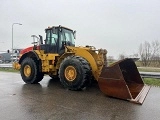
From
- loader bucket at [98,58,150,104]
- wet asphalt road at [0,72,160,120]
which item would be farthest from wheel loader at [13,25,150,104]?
wet asphalt road at [0,72,160,120]

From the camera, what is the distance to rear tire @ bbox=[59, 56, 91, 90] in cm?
851

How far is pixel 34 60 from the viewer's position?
1114 centimetres

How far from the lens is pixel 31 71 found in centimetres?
1106

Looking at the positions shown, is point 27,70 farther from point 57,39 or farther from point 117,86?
point 117,86

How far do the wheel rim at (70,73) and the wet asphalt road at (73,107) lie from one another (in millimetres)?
925

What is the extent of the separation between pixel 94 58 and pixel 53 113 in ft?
12.7

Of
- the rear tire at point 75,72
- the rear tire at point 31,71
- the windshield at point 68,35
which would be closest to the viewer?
the rear tire at point 75,72

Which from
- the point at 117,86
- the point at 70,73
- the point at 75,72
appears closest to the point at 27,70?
the point at 70,73

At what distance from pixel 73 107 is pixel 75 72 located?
8.54 feet

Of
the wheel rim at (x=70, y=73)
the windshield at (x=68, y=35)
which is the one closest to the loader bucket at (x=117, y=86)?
the wheel rim at (x=70, y=73)

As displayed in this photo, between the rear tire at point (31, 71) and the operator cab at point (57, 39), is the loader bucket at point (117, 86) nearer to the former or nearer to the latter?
the operator cab at point (57, 39)

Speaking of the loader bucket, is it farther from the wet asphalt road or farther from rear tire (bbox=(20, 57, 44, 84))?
rear tire (bbox=(20, 57, 44, 84))

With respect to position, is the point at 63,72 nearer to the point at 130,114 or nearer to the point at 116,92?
the point at 116,92

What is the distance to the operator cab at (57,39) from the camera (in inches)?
415
